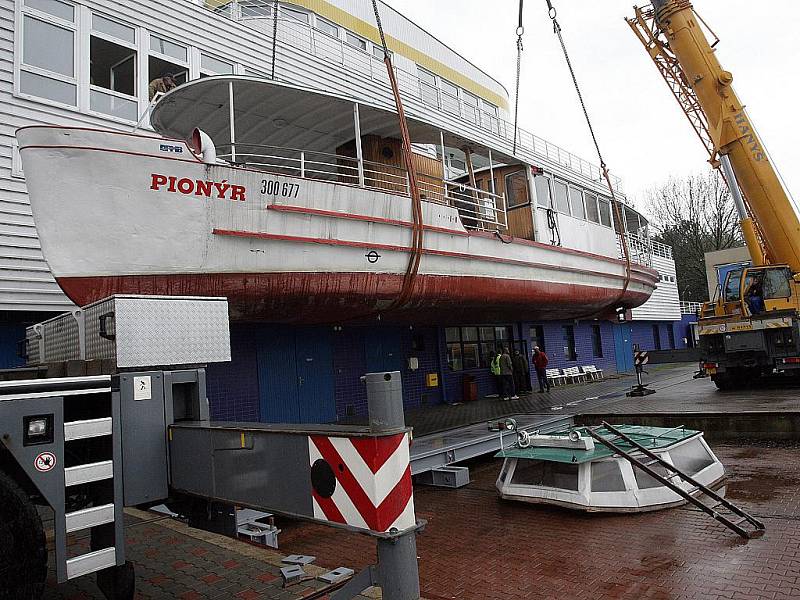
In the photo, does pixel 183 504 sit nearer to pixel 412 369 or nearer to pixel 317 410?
pixel 317 410

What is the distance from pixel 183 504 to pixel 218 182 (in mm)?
4159

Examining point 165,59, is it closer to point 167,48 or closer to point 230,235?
point 167,48

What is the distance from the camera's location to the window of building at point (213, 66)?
1098 cm

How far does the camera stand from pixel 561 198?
13.4 meters

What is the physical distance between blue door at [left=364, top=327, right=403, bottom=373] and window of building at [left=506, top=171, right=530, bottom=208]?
421cm

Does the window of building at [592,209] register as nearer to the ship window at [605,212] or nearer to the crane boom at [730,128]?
the ship window at [605,212]

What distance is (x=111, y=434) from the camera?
3289 millimetres

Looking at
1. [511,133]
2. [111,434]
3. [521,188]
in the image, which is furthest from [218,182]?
[511,133]

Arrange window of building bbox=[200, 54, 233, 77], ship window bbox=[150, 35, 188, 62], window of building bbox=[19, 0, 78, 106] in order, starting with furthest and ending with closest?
1. window of building bbox=[200, 54, 233, 77]
2. ship window bbox=[150, 35, 188, 62]
3. window of building bbox=[19, 0, 78, 106]

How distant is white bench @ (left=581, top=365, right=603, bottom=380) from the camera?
21016 millimetres

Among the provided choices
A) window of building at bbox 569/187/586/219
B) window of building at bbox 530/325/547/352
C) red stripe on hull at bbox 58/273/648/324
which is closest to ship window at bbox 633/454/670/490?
red stripe on hull at bbox 58/273/648/324

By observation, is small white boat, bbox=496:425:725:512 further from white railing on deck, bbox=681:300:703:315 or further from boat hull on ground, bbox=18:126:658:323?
white railing on deck, bbox=681:300:703:315

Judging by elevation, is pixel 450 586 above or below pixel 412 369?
below

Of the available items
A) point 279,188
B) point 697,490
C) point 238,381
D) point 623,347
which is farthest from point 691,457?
point 623,347
